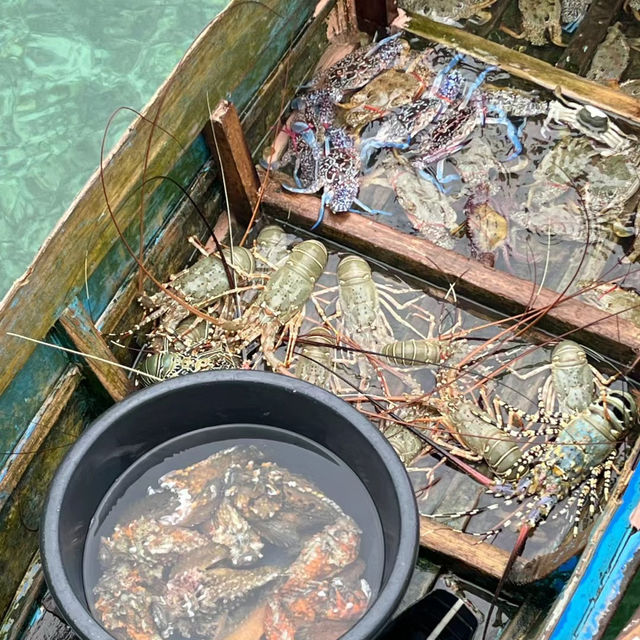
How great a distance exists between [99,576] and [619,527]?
1.40 m

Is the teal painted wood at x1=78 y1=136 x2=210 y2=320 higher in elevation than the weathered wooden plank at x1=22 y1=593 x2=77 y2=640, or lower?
higher

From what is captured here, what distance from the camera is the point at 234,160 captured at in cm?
317

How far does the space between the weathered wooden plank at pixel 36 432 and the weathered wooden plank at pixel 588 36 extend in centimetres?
290

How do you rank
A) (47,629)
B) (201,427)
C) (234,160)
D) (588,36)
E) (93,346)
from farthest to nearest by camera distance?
(588,36), (234,160), (47,629), (93,346), (201,427)

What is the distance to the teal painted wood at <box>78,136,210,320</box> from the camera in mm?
2797

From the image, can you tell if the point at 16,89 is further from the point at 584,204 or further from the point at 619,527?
the point at 619,527

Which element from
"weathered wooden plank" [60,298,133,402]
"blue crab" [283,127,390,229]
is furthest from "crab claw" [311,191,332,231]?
"weathered wooden plank" [60,298,133,402]

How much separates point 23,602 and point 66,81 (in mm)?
3007

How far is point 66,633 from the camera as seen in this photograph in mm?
2791

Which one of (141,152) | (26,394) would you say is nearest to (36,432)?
(26,394)

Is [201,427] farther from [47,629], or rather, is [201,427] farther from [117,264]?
[47,629]

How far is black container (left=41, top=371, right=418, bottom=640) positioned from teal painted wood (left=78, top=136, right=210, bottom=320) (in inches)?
26.6

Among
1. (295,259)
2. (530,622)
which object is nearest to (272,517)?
(530,622)

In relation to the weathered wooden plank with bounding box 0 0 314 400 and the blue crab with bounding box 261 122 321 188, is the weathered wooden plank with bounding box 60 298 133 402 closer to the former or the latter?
the weathered wooden plank with bounding box 0 0 314 400
